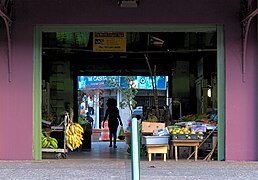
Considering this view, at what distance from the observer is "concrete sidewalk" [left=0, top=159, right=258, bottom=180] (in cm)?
878

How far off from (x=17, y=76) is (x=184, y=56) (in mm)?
9025

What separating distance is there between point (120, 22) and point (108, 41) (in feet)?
7.50

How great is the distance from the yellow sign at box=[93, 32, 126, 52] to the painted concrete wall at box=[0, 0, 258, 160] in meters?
2.17

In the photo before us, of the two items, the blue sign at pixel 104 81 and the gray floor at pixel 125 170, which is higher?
the blue sign at pixel 104 81

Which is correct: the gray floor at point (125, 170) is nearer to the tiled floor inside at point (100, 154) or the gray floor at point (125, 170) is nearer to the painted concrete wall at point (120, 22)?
the painted concrete wall at point (120, 22)

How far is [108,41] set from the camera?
13.3 m

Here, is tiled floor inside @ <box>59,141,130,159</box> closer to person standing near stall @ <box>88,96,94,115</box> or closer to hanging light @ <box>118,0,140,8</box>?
hanging light @ <box>118,0,140,8</box>

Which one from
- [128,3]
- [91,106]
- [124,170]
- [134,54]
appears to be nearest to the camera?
[124,170]

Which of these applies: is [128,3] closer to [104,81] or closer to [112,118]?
[112,118]

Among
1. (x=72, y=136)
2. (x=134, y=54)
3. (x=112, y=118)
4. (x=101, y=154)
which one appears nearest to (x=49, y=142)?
(x=72, y=136)

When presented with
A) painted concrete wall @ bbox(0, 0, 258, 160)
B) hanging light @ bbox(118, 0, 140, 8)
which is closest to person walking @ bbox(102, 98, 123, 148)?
painted concrete wall @ bbox(0, 0, 258, 160)

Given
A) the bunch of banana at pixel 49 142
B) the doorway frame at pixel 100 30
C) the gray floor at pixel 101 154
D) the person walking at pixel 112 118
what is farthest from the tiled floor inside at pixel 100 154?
the doorway frame at pixel 100 30

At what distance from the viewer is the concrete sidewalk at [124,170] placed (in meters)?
8.78

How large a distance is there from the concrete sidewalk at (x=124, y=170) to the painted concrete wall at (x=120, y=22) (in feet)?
1.94
